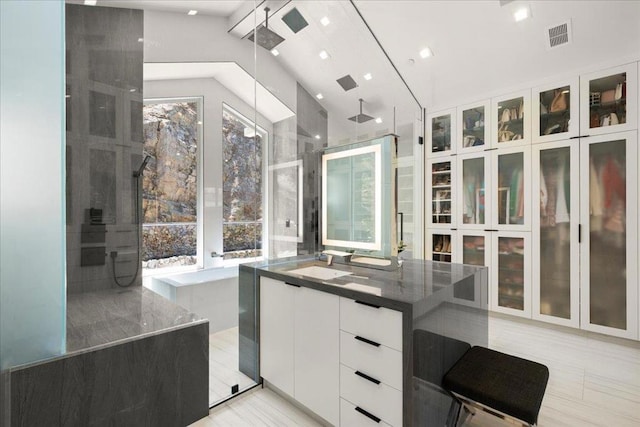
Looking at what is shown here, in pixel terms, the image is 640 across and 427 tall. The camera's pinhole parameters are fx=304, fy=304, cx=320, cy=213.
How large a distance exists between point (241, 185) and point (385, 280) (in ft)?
3.67

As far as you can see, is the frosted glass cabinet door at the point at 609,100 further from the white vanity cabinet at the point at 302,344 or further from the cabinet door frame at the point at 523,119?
the white vanity cabinet at the point at 302,344

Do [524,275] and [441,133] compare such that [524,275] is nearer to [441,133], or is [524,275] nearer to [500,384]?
[441,133]

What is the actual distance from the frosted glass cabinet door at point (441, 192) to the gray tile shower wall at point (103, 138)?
3.45 meters

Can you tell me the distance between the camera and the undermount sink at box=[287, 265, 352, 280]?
195cm

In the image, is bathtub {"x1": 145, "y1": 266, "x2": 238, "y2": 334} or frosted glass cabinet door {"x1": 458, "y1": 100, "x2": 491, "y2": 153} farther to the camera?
frosted glass cabinet door {"x1": 458, "y1": 100, "x2": 491, "y2": 153}

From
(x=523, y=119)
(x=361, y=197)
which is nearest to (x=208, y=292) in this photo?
(x=361, y=197)

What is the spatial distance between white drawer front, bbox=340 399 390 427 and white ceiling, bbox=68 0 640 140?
184 centimetres

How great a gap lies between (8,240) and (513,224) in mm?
3951

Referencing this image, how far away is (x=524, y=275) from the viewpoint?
3307 millimetres

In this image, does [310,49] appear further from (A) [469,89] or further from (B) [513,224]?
(B) [513,224]

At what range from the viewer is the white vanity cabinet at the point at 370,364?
52.6 inches

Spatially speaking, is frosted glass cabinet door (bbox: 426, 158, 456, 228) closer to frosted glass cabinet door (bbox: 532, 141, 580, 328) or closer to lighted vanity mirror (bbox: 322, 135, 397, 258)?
frosted glass cabinet door (bbox: 532, 141, 580, 328)

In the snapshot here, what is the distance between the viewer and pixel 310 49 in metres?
2.38

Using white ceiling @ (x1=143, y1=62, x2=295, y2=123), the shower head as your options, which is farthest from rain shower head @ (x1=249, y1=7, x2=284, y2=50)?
the shower head
